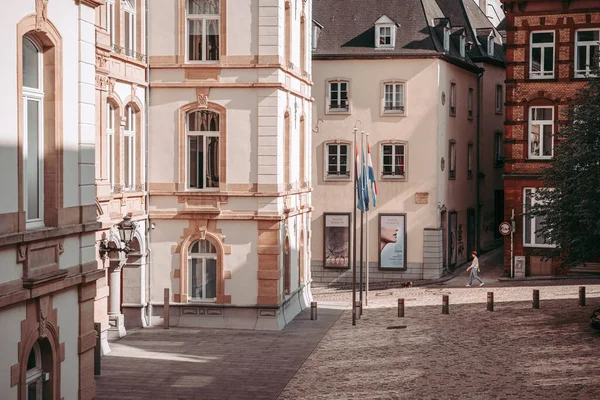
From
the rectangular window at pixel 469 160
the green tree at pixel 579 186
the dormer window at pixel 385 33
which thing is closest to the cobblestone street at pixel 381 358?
the green tree at pixel 579 186

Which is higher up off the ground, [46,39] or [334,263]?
[46,39]

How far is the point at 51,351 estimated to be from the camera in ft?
45.1

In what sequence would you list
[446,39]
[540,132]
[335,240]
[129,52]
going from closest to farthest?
[129,52]
[540,132]
[335,240]
[446,39]

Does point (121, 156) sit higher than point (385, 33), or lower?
lower

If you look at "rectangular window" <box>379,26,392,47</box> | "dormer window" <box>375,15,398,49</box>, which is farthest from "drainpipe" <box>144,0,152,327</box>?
"rectangular window" <box>379,26,392,47</box>

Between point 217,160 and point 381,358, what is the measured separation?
870 cm

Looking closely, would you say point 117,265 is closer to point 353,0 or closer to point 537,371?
point 537,371

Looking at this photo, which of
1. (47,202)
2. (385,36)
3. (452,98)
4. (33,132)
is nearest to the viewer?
(33,132)

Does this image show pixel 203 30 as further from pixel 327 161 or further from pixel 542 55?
pixel 542 55

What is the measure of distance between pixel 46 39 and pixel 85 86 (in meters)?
1.23

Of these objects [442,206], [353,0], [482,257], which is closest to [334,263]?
[442,206]

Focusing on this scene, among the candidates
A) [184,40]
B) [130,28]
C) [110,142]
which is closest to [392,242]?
[184,40]

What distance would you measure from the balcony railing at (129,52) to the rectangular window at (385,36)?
60.6 ft

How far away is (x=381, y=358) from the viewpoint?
25109 millimetres
